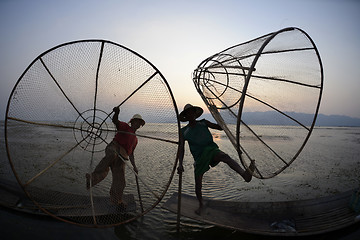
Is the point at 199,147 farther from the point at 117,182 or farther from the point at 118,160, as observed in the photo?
the point at 117,182

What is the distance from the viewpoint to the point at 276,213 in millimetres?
3420

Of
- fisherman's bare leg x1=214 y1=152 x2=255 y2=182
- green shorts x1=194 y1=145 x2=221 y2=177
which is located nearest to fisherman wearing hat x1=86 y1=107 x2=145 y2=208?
green shorts x1=194 y1=145 x2=221 y2=177

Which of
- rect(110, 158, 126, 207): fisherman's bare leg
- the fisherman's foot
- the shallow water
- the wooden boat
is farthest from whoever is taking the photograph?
rect(110, 158, 126, 207): fisherman's bare leg

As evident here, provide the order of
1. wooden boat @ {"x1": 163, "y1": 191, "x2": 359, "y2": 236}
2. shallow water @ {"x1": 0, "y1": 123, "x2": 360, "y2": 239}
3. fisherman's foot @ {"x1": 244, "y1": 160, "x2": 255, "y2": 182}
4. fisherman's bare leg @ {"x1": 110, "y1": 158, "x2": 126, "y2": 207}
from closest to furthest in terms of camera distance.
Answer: fisherman's foot @ {"x1": 244, "y1": 160, "x2": 255, "y2": 182} < wooden boat @ {"x1": 163, "y1": 191, "x2": 359, "y2": 236} < shallow water @ {"x1": 0, "y1": 123, "x2": 360, "y2": 239} < fisherman's bare leg @ {"x1": 110, "y1": 158, "x2": 126, "y2": 207}

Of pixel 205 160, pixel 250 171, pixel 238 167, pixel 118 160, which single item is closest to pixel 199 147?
pixel 205 160

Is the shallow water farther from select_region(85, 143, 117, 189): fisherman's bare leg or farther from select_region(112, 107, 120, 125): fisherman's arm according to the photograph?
A: select_region(112, 107, 120, 125): fisherman's arm

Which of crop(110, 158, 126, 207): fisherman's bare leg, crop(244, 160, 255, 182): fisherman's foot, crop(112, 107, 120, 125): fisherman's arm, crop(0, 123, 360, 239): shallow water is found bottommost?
crop(0, 123, 360, 239): shallow water

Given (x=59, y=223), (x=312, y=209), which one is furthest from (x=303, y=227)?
(x=59, y=223)

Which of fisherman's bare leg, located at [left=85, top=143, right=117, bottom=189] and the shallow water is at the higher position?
fisherman's bare leg, located at [left=85, top=143, right=117, bottom=189]

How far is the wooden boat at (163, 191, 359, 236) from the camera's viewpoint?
310 centimetres

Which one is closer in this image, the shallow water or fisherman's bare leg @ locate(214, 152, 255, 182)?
fisherman's bare leg @ locate(214, 152, 255, 182)

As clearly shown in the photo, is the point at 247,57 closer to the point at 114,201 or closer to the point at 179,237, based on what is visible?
the point at 179,237

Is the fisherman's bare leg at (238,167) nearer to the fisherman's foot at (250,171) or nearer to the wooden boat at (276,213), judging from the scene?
the fisherman's foot at (250,171)

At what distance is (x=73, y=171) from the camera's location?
5684 millimetres
